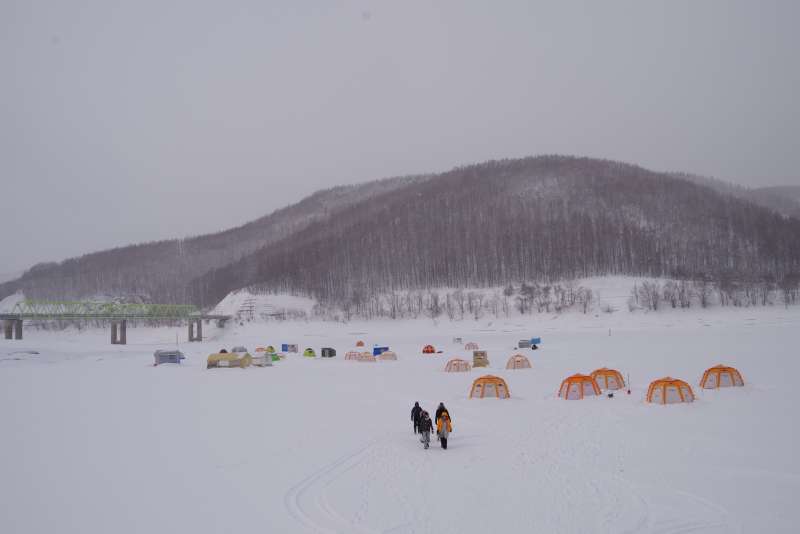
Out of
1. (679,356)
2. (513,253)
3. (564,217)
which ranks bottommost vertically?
(679,356)

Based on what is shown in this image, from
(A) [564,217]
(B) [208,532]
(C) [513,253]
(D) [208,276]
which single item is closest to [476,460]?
(B) [208,532]

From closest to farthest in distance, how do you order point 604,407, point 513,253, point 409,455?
point 409,455
point 604,407
point 513,253

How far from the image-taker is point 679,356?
3538cm

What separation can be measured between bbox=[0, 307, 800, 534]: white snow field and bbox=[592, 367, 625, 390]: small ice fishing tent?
52.1 inches

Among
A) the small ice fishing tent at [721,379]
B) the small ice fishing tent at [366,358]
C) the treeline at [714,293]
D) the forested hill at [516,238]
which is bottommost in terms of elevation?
the small ice fishing tent at [366,358]

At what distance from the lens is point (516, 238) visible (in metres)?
112

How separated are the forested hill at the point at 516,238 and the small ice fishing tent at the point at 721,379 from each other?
2920 inches

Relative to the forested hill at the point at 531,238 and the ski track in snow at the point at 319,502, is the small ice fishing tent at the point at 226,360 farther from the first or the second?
the forested hill at the point at 531,238

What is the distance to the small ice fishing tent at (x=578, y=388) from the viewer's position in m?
22.7

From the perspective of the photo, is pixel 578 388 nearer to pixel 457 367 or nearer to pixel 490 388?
pixel 490 388

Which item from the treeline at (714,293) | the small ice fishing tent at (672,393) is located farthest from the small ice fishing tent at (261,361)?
the treeline at (714,293)

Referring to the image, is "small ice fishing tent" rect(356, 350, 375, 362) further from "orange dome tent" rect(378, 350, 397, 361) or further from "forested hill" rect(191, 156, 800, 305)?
"forested hill" rect(191, 156, 800, 305)

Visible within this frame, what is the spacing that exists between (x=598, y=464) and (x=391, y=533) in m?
6.09

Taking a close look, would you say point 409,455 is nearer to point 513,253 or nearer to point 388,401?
point 388,401
